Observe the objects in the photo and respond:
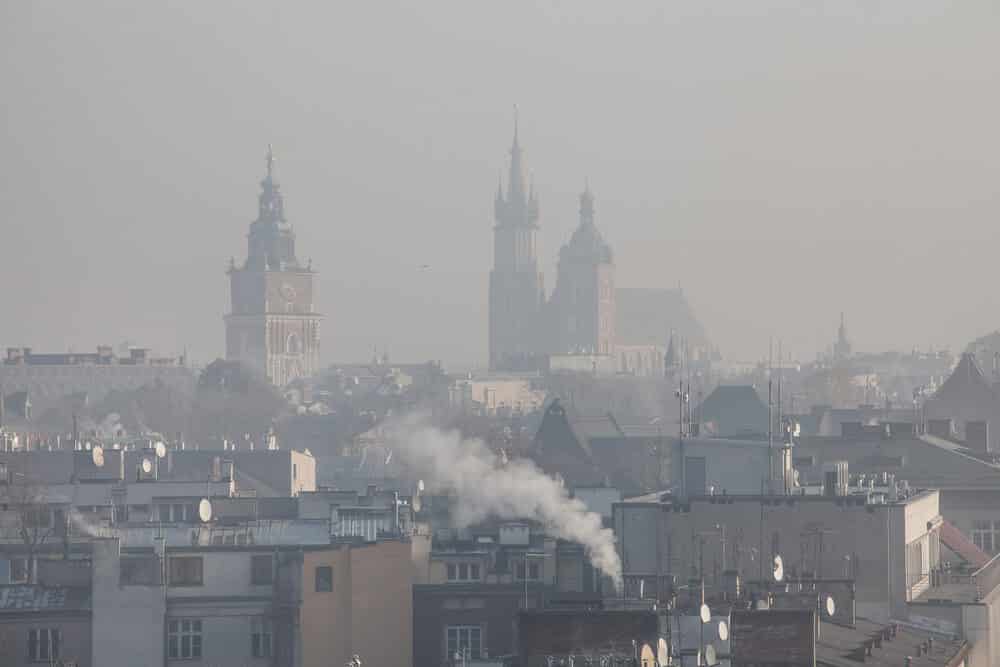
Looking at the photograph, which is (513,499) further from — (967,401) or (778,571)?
(967,401)

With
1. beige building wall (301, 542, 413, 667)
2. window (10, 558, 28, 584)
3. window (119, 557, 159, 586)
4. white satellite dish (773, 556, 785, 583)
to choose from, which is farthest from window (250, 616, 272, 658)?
white satellite dish (773, 556, 785, 583)

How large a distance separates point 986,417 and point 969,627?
196 ft

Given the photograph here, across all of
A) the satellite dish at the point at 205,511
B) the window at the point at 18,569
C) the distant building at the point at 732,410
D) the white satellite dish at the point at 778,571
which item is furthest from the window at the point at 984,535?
the distant building at the point at 732,410

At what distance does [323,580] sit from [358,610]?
0.69 meters

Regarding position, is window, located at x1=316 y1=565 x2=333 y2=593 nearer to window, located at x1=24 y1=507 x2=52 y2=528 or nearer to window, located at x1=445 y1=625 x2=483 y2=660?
window, located at x1=445 y1=625 x2=483 y2=660

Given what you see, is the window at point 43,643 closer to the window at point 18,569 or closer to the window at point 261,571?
the window at point 261,571

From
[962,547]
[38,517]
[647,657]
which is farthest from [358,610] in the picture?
[38,517]

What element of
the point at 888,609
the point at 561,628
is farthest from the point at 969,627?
the point at 561,628

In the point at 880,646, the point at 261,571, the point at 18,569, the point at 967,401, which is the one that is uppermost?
the point at 967,401

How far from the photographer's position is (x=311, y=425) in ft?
573

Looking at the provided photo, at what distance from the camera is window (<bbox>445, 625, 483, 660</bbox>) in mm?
53778

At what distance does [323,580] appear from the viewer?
5375 centimetres

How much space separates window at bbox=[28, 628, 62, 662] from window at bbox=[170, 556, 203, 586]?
79.4 inches

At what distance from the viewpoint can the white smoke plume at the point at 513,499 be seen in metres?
59.0
